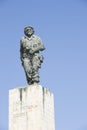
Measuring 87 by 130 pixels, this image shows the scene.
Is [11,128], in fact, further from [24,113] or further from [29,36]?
[29,36]

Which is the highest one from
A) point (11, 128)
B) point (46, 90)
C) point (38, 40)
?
point (38, 40)

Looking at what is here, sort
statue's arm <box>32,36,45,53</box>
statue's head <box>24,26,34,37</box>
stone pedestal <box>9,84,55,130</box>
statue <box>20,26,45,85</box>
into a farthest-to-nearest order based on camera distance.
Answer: statue's head <box>24,26,34,37</box> < statue's arm <box>32,36,45,53</box> < statue <box>20,26,45,85</box> < stone pedestal <box>9,84,55,130</box>

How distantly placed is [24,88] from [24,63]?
1.32 m

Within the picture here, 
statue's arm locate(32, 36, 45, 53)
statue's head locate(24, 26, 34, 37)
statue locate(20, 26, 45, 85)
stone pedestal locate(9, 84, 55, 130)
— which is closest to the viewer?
stone pedestal locate(9, 84, 55, 130)

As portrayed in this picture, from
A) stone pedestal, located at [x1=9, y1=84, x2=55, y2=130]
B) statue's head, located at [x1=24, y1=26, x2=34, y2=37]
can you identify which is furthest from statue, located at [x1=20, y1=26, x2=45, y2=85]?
stone pedestal, located at [x1=9, y1=84, x2=55, y2=130]

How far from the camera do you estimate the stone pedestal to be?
21859 mm

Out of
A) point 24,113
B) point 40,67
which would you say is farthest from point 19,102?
point 40,67

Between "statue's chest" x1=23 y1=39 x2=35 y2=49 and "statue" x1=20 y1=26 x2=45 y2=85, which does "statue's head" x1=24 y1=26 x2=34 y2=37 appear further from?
"statue's chest" x1=23 y1=39 x2=35 y2=49

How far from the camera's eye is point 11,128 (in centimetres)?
2230

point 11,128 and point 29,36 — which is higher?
point 29,36

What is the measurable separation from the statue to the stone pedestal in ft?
2.22

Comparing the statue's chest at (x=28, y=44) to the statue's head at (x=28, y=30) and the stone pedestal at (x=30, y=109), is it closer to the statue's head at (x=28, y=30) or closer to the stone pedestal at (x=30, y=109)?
the statue's head at (x=28, y=30)

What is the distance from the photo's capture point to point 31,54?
76.3ft

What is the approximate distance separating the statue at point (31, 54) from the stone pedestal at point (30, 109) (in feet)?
2.22
